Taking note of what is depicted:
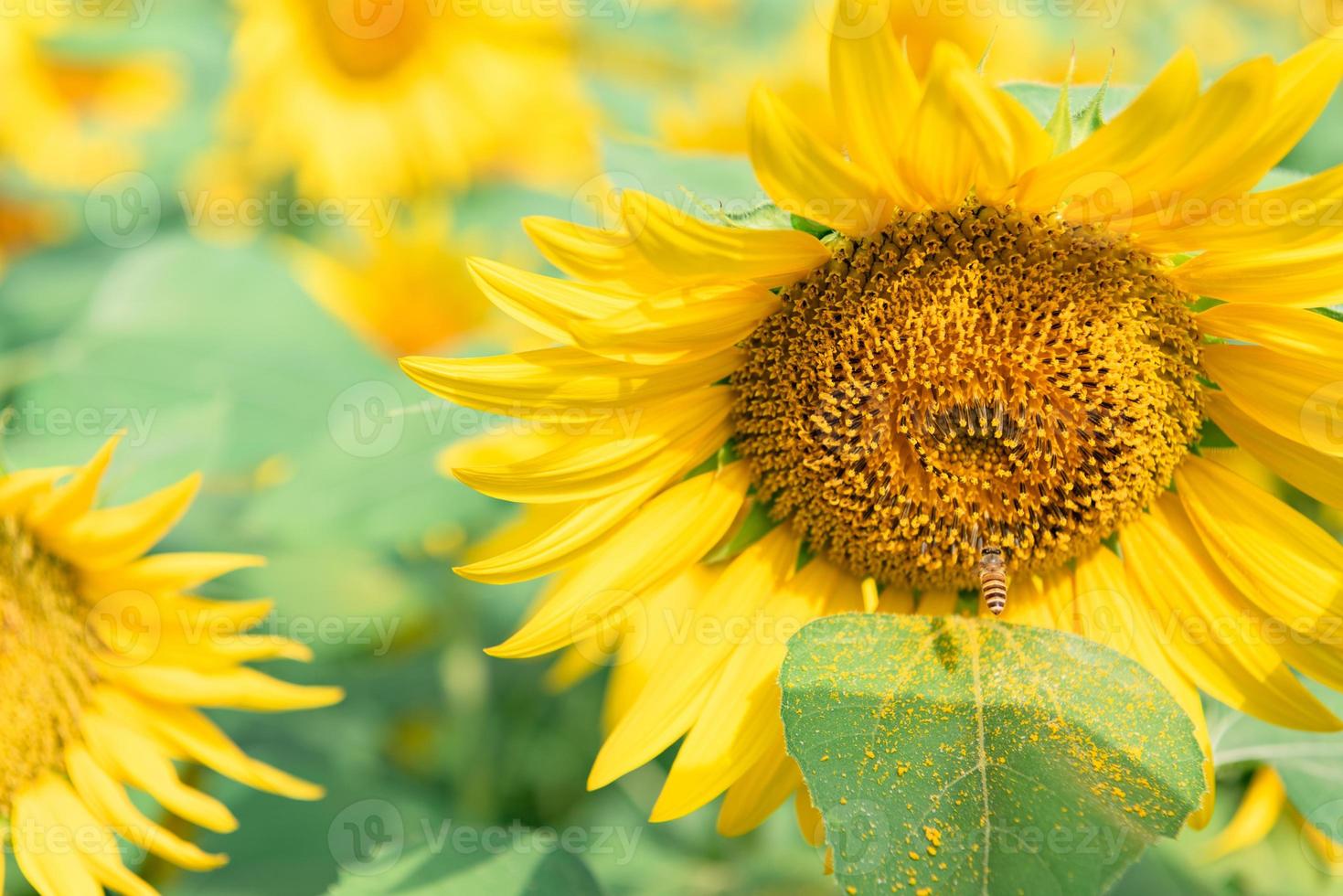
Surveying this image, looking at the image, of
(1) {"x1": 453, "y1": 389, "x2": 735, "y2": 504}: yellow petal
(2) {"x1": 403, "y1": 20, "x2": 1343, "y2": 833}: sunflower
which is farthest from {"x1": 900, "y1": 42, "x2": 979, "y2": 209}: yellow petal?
(1) {"x1": 453, "y1": 389, "x2": 735, "y2": 504}: yellow petal

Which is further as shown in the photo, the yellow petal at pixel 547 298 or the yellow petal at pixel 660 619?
the yellow petal at pixel 660 619
